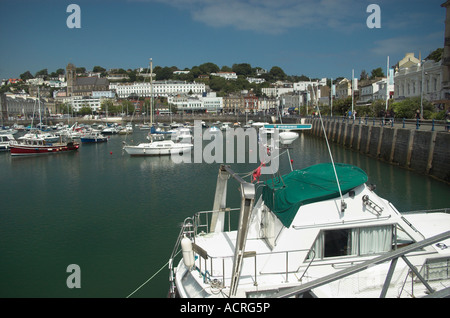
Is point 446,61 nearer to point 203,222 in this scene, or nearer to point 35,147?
point 203,222

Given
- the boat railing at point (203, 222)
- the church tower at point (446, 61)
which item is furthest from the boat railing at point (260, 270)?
the church tower at point (446, 61)

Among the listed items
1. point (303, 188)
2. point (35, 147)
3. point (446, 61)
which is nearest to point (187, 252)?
point (303, 188)

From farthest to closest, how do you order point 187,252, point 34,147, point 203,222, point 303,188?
1. point 34,147
2. point 203,222
3. point 303,188
4. point 187,252

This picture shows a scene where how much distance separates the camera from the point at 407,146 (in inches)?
1321

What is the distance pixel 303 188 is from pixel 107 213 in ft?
51.6

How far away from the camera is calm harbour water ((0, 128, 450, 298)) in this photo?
14.4 metres

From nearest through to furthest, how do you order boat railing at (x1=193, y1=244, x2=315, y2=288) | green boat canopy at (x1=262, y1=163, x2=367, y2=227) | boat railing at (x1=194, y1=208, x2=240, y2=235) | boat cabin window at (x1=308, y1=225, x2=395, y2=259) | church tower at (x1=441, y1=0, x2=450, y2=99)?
boat railing at (x1=193, y1=244, x2=315, y2=288) → boat cabin window at (x1=308, y1=225, x2=395, y2=259) → green boat canopy at (x1=262, y1=163, x2=367, y2=227) → boat railing at (x1=194, y1=208, x2=240, y2=235) → church tower at (x1=441, y1=0, x2=450, y2=99)

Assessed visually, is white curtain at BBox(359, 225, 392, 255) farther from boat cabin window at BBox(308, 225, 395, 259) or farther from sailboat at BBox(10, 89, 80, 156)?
sailboat at BBox(10, 89, 80, 156)

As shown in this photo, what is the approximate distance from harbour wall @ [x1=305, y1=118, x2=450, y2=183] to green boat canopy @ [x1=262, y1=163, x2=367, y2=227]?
2025 cm

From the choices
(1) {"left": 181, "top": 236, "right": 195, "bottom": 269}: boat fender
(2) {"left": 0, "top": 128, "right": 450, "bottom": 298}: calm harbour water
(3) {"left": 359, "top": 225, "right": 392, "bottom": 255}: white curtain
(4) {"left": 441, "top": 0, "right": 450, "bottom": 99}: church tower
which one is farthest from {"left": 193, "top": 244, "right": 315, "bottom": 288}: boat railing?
(4) {"left": 441, "top": 0, "right": 450, "bottom": 99}: church tower

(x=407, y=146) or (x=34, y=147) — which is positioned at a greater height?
(x=407, y=146)

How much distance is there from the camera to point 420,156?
103 ft

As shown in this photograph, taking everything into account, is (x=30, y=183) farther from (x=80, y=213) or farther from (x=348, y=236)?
Result: (x=348, y=236)

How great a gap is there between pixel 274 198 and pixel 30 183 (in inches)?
1183
